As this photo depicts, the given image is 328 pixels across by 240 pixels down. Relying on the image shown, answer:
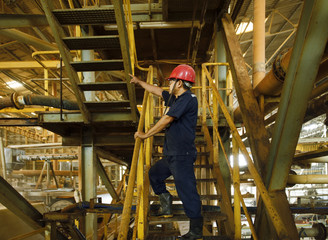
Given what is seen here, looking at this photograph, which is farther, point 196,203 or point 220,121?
point 220,121

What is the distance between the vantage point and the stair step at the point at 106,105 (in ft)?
15.5

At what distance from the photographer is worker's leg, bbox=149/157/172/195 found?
11.0 ft

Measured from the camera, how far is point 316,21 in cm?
210

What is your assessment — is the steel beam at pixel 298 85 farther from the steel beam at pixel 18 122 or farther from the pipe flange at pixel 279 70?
the steel beam at pixel 18 122

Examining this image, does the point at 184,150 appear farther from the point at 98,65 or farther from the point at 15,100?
the point at 15,100

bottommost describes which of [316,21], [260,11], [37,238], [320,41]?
[37,238]

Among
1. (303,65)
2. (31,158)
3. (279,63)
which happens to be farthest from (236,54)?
(31,158)

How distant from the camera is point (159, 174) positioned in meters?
3.41

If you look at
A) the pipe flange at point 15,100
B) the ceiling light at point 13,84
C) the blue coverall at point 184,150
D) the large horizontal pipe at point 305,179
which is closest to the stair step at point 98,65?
the blue coverall at point 184,150

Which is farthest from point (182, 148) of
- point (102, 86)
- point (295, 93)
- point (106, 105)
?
point (106, 105)

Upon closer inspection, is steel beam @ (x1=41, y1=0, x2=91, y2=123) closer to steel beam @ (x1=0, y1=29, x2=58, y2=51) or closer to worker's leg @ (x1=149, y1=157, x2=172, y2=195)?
worker's leg @ (x1=149, y1=157, x2=172, y2=195)

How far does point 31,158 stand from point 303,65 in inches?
619

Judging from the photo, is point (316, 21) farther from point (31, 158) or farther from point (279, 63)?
point (31, 158)

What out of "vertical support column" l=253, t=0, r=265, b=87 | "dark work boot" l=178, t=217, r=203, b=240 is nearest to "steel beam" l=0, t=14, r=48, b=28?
"dark work boot" l=178, t=217, r=203, b=240
